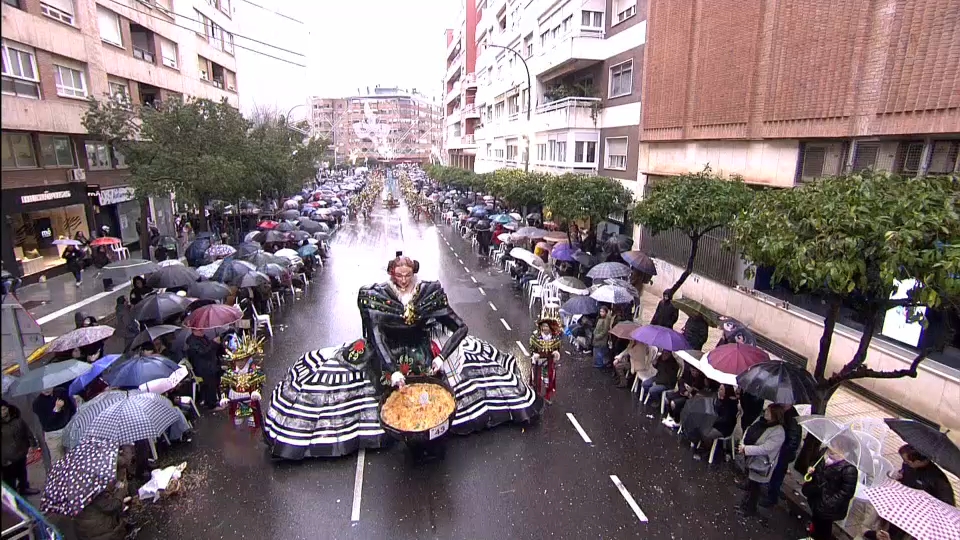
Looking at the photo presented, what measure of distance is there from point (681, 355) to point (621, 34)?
647 inches

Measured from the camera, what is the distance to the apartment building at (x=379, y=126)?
131 metres

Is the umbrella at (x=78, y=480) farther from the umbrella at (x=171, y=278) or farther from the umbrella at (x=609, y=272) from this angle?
the umbrella at (x=609, y=272)

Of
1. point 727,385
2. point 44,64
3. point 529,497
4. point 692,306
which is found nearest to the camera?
point 529,497

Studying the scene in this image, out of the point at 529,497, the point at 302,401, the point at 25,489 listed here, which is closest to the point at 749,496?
the point at 529,497

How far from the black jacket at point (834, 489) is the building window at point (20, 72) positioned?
23.4 metres

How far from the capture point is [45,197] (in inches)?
761

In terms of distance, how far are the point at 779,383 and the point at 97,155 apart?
26818mm

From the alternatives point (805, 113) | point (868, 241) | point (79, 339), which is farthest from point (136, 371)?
point (805, 113)

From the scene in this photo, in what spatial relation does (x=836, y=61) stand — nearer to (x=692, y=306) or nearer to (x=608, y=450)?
(x=692, y=306)

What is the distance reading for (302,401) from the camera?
26.2 feet

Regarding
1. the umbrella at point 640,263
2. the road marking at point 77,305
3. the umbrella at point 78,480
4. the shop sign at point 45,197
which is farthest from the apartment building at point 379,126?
the umbrella at point 78,480

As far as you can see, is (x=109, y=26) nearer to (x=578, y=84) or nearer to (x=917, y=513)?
(x=578, y=84)

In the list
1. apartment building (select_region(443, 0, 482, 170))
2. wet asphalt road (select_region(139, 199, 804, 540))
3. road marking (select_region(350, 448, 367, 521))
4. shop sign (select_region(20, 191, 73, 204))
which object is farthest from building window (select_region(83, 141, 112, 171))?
apartment building (select_region(443, 0, 482, 170))

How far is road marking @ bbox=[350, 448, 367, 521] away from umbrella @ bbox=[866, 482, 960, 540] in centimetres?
569
